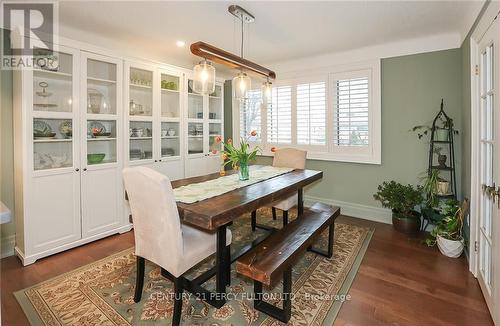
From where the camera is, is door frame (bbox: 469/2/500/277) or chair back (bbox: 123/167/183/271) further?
door frame (bbox: 469/2/500/277)

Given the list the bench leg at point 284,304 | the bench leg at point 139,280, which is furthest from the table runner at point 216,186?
the bench leg at point 284,304

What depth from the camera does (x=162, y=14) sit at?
270cm

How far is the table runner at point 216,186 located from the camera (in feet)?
7.07

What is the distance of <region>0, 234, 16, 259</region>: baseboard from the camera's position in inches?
111

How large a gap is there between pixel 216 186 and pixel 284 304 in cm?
114

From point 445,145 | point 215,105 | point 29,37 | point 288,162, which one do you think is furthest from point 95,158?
point 445,145

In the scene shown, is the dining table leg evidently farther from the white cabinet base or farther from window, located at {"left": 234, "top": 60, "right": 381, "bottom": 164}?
window, located at {"left": 234, "top": 60, "right": 381, "bottom": 164}

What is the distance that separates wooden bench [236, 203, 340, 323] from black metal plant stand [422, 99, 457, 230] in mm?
1806

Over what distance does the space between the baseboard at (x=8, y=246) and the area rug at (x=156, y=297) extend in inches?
35.8

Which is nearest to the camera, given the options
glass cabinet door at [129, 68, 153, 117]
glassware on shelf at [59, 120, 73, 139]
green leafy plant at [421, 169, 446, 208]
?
glassware on shelf at [59, 120, 73, 139]

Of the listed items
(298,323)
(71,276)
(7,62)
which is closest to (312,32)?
(298,323)

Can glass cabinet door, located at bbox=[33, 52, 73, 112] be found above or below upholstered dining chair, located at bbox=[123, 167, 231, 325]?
above

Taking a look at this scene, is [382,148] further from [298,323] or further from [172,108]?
[172,108]

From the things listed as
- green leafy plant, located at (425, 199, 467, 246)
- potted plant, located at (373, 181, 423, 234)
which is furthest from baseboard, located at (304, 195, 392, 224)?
green leafy plant, located at (425, 199, 467, 246)
